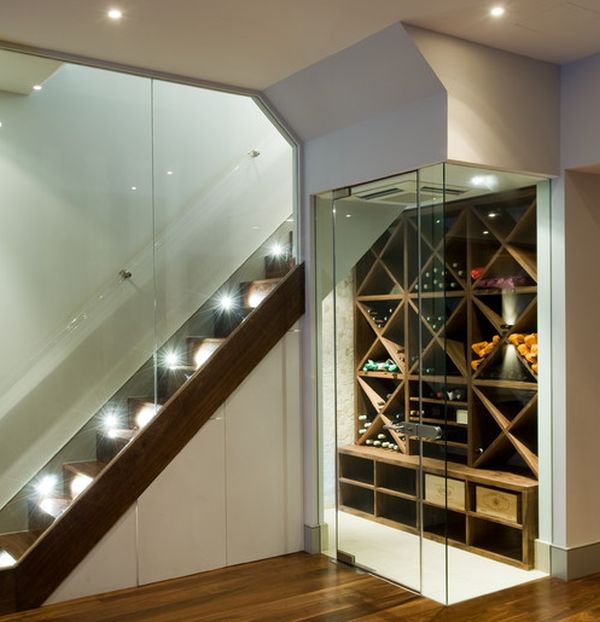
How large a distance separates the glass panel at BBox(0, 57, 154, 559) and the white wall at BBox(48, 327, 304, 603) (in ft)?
1.27

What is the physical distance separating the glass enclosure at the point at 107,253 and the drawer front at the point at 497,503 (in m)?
1.78

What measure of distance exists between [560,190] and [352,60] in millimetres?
1369

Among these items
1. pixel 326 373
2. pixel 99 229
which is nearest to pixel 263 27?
pixel 99 229

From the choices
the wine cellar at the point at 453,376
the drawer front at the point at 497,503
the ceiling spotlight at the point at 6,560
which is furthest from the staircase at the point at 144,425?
the drawer front at the point at 497,503

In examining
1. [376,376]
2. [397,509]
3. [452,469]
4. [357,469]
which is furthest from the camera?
[452,469]

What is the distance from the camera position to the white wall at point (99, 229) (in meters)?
4.02

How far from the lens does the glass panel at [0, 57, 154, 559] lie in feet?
13.1

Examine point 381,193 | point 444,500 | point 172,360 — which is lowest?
point 444,500

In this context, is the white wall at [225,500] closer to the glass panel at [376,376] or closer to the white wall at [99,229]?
the glass panel at [376,376]

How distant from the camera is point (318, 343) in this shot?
15.7 ft

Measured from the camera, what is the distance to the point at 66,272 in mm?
4172

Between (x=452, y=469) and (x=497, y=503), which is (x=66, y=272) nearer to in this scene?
(x=452, y=469)

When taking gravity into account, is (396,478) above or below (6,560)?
above

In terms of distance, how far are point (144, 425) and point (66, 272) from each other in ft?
3.06
